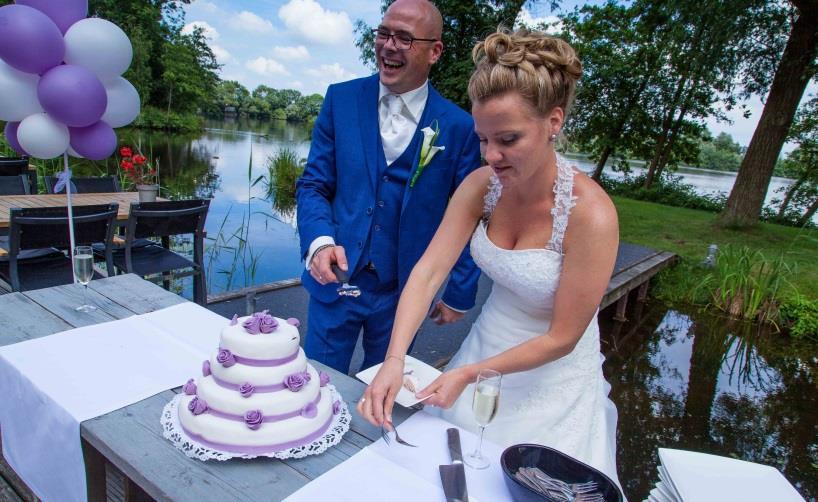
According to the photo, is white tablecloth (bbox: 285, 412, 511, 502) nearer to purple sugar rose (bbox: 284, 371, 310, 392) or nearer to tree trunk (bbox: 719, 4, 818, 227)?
purple sugar rose (bbox: 284, 371, 310, 392)

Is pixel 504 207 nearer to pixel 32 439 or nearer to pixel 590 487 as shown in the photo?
pixel 590 487

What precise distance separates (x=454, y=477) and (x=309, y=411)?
1.20 ft

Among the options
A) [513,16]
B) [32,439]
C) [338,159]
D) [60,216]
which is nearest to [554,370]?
[338,159]

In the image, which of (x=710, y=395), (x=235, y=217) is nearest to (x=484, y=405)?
(x=710, y=395)

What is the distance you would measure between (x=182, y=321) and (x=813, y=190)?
1664cm

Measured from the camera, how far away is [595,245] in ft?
4.53

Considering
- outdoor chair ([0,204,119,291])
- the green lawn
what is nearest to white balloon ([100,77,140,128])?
outdoor chair ([0,204,119,291])

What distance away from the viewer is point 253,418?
3.38 ft

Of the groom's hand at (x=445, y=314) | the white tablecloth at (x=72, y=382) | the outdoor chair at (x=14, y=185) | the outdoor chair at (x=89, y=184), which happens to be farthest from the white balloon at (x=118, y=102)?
the outdoor chair at (x=14, y=185)

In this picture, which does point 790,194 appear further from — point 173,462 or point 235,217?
point 173,462

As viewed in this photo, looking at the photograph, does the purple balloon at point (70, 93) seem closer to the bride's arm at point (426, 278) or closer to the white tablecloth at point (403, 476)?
the bride's arm at point (426, 278)

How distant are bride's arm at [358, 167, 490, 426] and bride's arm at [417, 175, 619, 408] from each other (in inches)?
9.7

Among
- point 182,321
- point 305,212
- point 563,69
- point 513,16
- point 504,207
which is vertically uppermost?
point 513,16

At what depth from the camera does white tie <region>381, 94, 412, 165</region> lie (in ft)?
6.11
